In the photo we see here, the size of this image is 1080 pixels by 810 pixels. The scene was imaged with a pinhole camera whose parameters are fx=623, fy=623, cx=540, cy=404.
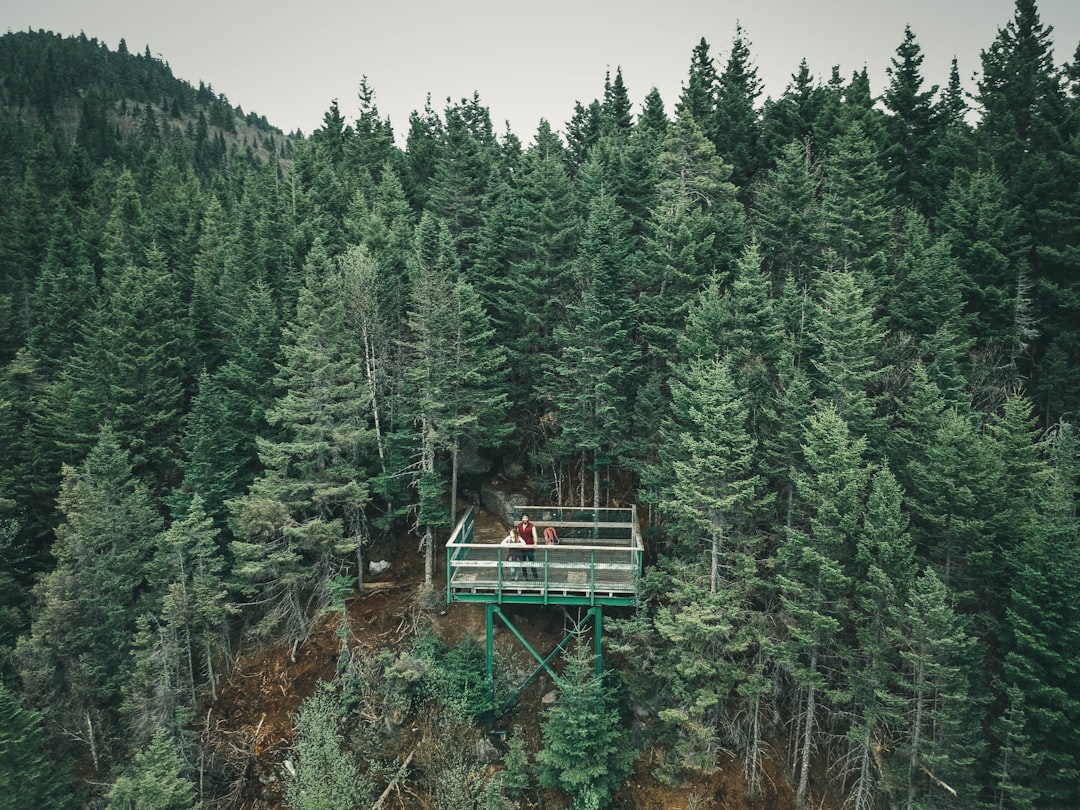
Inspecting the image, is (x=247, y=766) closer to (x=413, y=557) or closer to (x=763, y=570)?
(x=413, y=557)

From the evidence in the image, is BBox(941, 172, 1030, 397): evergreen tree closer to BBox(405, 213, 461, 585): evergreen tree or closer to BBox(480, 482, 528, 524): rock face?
BBox(480, 482, 528, 524): rock face

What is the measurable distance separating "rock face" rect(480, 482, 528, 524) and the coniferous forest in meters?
0.96

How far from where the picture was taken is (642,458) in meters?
23.1

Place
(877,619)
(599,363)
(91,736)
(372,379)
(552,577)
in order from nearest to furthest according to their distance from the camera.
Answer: (877,619) → (552,577) → (91,736) → (599,363) → (372,379)

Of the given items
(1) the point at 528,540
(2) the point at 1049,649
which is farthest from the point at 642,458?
Result: (2) the point at 1049,649

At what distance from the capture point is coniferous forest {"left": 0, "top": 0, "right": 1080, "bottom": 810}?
53.5 feet

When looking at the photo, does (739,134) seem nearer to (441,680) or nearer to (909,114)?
(909,114)

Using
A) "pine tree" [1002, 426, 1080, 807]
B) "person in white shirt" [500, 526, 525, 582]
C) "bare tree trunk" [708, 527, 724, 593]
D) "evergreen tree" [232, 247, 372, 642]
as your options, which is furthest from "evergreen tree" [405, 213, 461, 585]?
"pine tree" [1002, 426, 1080, 807]

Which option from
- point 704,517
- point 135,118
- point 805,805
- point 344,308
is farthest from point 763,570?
point 135,118

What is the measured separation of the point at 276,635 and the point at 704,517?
56.6 feet

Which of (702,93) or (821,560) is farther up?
(702,93)

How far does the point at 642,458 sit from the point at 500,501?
22.2ft

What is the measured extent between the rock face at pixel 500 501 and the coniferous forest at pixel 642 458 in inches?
37.9

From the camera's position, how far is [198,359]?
31312 millimetres
